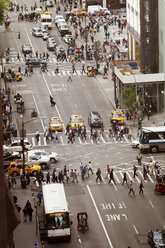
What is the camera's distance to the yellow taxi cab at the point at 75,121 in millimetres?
93675

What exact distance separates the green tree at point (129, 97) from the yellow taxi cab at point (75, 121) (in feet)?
24.6

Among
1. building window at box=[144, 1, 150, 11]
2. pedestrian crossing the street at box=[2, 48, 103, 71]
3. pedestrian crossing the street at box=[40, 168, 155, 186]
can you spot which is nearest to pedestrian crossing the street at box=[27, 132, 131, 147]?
pedestrian crossing the street at box=[40, 168, 155, 186]

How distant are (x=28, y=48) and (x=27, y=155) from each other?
62357 mm

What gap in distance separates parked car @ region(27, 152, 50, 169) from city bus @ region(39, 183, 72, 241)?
2031cm

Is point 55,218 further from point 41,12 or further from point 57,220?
point 41,12

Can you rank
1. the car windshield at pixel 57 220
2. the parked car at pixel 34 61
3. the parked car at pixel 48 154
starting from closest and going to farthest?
the car windshield at pixel 57 220
the parked car at pixel 48 154
the parked car at pixel 34 61

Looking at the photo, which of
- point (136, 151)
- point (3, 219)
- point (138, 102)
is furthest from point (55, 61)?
point (3, 219)

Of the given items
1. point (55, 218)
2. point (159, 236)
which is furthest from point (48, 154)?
point (159, 236)

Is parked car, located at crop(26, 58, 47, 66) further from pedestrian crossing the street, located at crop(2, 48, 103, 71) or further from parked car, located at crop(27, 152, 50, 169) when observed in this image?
parked car, located at crop(27, 152, 50, 169)

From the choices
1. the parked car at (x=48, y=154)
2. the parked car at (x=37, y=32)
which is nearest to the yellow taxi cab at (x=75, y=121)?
the parked car at (x=48, y=154)

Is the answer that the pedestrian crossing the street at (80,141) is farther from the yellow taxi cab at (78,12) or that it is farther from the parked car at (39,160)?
the yellow taxi cab at (78,12)

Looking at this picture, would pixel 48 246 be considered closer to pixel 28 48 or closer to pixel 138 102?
pixel 138 102

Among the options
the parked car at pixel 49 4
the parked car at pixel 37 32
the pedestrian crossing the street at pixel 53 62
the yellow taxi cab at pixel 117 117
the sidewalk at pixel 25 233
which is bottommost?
the yellow taxi cab at pixel 117 117

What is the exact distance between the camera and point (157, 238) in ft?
173
